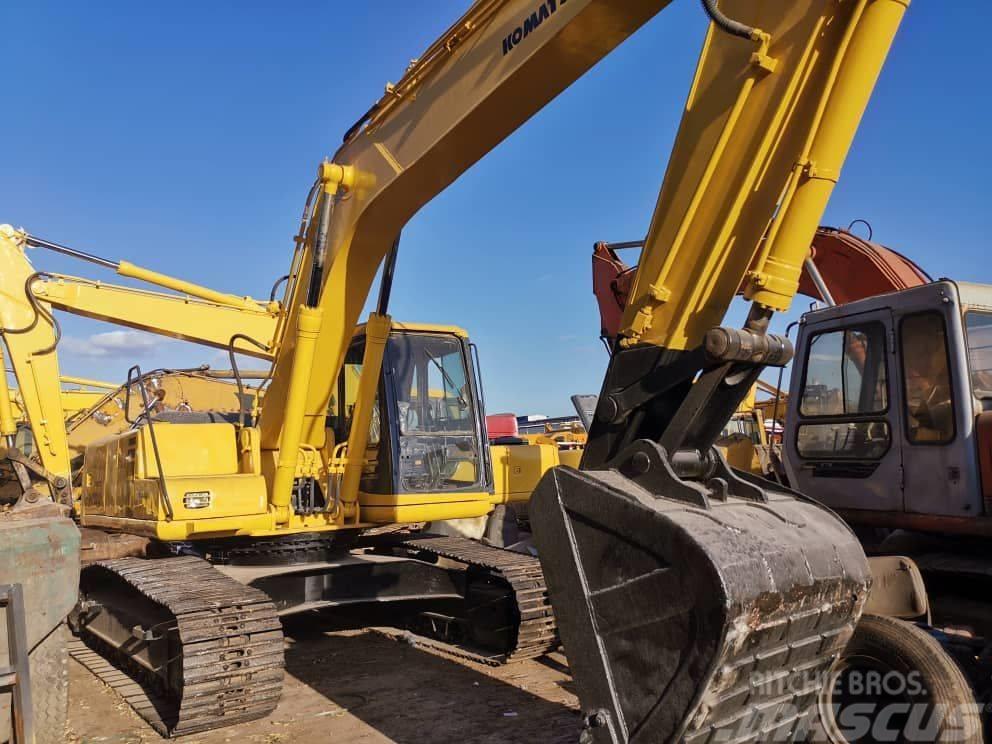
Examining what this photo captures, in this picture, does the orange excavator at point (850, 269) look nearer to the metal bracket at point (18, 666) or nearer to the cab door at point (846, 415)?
the cab door at point (846, 415)

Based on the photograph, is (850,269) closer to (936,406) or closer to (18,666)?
(936,406)

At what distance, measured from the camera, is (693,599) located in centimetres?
282

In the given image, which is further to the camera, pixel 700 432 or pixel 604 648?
pixel 700 432

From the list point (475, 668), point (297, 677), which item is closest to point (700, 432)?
point (475, 668)

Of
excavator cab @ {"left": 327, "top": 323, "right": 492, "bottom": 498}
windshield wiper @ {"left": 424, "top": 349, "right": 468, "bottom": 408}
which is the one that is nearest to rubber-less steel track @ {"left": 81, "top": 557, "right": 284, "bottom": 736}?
excavator cab @ {"left": 327, "top": 323, "right": 492, "bottom": 498}

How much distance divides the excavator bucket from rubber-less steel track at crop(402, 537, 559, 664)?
275 cm

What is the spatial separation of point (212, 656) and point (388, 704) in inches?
44.8

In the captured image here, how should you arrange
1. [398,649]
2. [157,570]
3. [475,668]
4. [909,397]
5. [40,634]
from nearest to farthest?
[40,634], [909,397], [157,570], [475,668], [398,649]

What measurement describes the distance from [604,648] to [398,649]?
13.3 ft

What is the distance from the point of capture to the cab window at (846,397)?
4.78m

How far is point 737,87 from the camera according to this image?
3.29m

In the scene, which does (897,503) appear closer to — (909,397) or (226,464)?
(909,397)

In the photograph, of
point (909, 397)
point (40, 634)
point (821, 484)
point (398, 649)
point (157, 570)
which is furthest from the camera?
point (398, 649)

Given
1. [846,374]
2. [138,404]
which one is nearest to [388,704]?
[846,374]
